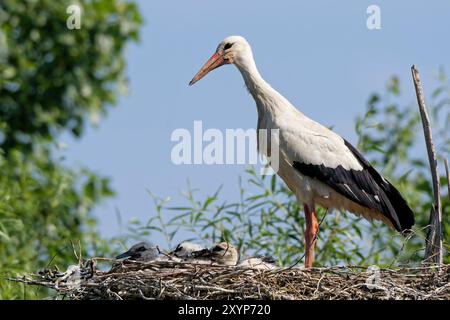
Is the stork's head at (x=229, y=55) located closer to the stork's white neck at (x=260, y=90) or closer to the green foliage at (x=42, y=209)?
the stork's white neck at (x=260, y=90)

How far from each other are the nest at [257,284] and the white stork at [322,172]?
4.97 ft

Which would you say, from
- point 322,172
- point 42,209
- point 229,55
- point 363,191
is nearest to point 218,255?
point 322,172

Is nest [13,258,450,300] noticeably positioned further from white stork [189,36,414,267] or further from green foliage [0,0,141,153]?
green foliage [0,0,141,153]

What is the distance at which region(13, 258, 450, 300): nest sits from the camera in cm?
647

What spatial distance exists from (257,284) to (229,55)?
258 centimetres

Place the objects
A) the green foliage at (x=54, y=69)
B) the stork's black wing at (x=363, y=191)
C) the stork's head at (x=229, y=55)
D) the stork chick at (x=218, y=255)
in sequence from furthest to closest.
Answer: the green foliage at (x=54, y=69) < the stork's head at (x=229, y=55) < the stork's black wing at (x=363, y=191) < the stork chick at (x=218, y=255)

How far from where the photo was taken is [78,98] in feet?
52.0

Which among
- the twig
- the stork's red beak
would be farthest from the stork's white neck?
the twig

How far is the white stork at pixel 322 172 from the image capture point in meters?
8.23

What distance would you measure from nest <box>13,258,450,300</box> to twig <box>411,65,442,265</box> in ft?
1.13

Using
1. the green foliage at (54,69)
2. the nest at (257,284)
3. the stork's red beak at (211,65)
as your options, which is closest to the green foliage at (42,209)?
the green foliage at (54,69)

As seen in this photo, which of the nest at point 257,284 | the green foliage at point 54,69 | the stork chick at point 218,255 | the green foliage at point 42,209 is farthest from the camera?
the green foliage at point 54,69

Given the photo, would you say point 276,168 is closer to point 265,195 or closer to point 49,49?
point 265,195

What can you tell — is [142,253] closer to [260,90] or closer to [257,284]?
[257,284]
